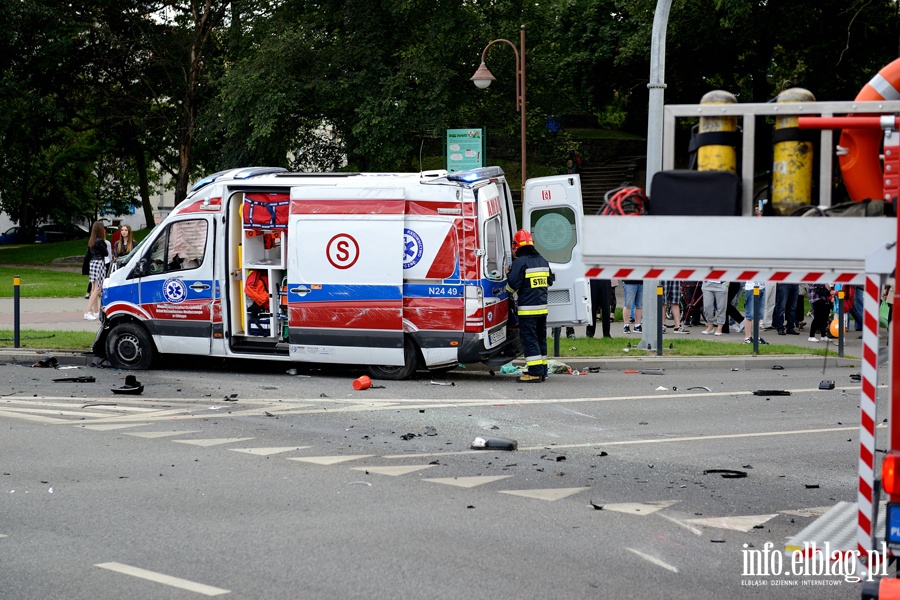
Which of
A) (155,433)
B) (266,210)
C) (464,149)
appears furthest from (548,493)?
(464,149)

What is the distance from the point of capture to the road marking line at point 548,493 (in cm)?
757

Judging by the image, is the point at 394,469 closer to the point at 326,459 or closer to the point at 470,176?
the point at 326,459

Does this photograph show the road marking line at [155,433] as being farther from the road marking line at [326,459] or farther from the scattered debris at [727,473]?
the scattered debris at [727,473]

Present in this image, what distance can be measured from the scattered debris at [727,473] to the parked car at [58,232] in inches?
2540

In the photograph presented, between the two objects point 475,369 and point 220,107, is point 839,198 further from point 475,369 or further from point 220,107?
point 220,107

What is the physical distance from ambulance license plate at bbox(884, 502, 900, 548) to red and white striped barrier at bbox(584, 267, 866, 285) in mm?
1097

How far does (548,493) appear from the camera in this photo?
25.2 ft

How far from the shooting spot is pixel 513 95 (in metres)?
31.0

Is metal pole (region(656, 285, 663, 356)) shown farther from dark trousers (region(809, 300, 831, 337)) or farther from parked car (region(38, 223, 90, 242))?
parked car (region(38, 223, 90, 242))

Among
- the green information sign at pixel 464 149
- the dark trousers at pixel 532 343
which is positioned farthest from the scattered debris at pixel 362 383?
the green information sign at pixel 464 149

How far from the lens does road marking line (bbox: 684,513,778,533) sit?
6.80 m

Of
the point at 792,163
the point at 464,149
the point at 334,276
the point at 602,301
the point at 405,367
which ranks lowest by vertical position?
the point at 405,367

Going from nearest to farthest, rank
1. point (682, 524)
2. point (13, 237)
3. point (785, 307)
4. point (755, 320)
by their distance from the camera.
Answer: point (682, 524) < point (755, 320) < point (785, 307) < point (13, 237)

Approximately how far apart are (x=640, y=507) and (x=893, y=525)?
2757 millimetres
